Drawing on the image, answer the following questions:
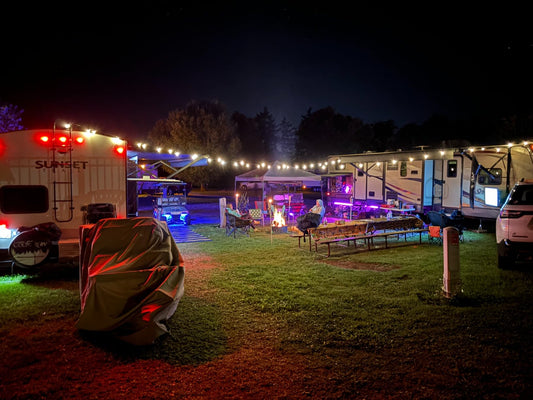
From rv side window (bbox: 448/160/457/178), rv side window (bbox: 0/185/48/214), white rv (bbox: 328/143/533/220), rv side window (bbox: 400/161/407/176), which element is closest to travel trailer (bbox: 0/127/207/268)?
rv side window (bbox: 0/185/48/214)

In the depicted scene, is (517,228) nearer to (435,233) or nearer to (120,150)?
(435,233)

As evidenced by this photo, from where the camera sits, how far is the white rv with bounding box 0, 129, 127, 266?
6.66 meters

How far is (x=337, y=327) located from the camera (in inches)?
179

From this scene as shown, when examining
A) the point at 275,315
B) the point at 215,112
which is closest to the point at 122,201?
the point at 275,315

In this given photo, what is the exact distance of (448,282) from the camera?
5508 mm

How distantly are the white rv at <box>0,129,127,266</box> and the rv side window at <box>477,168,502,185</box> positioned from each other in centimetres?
1218

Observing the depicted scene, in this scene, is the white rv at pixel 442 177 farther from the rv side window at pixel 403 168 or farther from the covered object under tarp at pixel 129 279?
the covered object under tarp at pixel 129 279

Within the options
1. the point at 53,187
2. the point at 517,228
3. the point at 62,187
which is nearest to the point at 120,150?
the point at 62,187

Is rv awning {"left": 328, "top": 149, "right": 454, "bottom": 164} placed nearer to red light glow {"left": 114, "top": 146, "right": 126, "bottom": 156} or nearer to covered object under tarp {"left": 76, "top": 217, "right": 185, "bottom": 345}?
red light glow {"left": 114, "top": 146, "right": 126, "bottom": 156}

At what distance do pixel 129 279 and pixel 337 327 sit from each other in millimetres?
2620

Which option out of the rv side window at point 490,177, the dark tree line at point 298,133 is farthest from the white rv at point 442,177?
the dark tree line at point 298,133

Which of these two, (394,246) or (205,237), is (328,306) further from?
(205,237)

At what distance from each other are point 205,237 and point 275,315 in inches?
281

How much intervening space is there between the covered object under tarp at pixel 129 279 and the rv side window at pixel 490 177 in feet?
40.1
